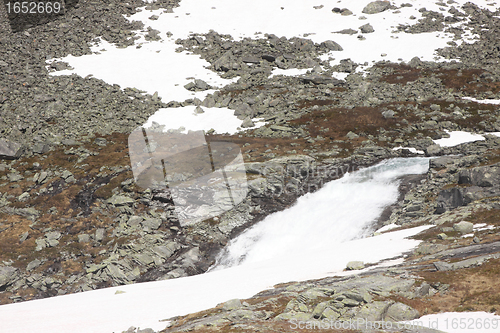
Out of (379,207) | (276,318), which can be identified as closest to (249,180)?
(379,207)

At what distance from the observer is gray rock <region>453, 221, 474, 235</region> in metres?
22.8

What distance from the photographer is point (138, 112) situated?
49.8m

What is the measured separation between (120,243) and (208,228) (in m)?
7.80

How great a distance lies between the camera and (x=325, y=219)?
32.1m

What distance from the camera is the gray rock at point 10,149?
1596 inches

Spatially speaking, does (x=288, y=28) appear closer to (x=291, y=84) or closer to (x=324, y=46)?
(x=324, y=46)

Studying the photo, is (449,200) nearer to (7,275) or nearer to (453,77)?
(453,77)

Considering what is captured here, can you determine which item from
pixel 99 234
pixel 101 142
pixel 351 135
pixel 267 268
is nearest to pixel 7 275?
pixel 99 234

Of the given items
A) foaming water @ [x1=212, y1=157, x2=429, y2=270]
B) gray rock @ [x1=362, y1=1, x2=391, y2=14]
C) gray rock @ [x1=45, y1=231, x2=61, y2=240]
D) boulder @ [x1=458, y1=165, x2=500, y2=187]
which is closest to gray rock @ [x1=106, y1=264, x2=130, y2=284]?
gray rock @ [x1=45, y1=231, x2=61, y2=240]

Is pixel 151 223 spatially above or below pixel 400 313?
below

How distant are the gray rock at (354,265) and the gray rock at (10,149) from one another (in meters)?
39.6

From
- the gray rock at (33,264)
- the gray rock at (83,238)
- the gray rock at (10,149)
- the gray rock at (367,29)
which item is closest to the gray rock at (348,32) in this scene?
the gray rock at (367,29)

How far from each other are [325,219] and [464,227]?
11723 millimetres

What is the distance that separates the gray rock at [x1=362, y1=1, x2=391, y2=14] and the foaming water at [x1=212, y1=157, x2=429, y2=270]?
45108 millimetres
